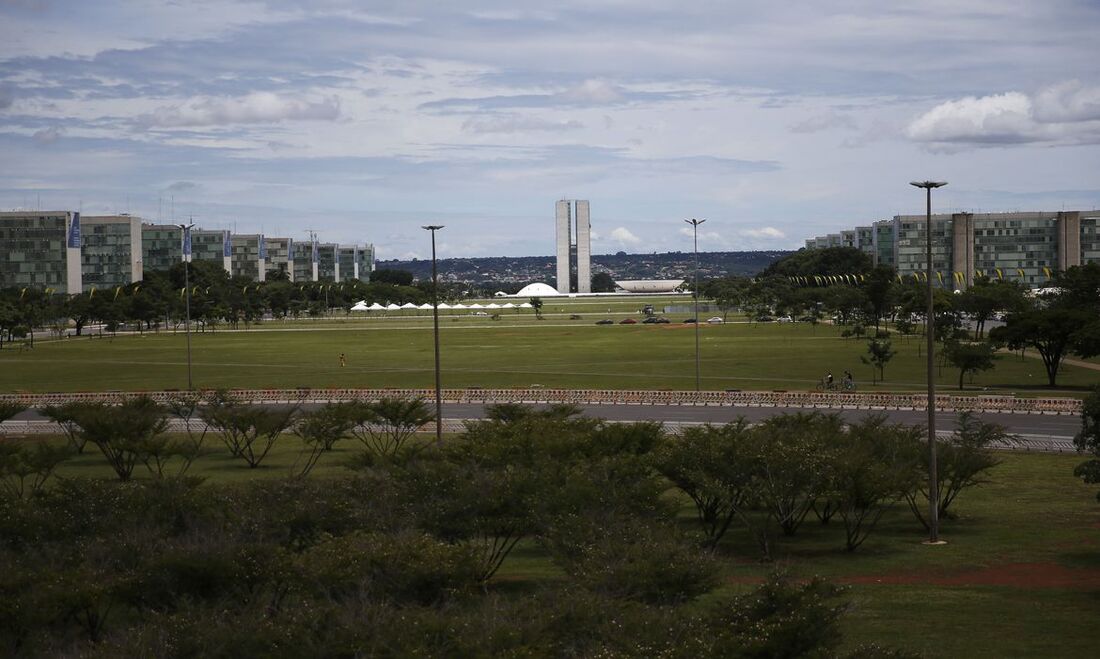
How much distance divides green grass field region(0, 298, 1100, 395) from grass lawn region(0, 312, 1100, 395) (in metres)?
0.12

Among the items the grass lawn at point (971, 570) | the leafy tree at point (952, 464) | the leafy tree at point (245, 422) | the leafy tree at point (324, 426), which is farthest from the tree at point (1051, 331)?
the leafy tree at point (245, 422)

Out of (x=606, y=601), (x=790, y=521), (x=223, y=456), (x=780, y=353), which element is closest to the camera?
(x=606, y=601)

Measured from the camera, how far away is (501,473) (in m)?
27.9

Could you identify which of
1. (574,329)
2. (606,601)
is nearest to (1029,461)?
(606,601)

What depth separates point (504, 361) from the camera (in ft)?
291

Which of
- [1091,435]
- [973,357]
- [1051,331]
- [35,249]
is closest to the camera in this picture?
[1091,435]

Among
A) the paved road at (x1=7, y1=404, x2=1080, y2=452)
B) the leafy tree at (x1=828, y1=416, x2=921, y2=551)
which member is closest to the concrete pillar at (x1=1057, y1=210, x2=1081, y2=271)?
the paved road at (x1=7, y1=404, x2=1080, y2=452)

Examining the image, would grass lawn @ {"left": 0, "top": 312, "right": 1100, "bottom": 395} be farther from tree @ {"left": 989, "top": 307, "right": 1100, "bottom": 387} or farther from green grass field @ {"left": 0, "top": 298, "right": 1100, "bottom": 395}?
tree @ {"left": 989, "top": 307, "right": 1100, "bottom": 387}

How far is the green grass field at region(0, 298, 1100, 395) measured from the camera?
72312 millimetres

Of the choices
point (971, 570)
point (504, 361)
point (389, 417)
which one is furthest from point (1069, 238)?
point (971, 570)

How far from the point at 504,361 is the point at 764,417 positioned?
126 ft

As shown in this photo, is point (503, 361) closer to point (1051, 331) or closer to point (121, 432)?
point (1051, 331)

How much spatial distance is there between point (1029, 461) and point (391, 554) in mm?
30383

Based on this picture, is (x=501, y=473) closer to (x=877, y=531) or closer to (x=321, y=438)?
(x=877, y=531)
